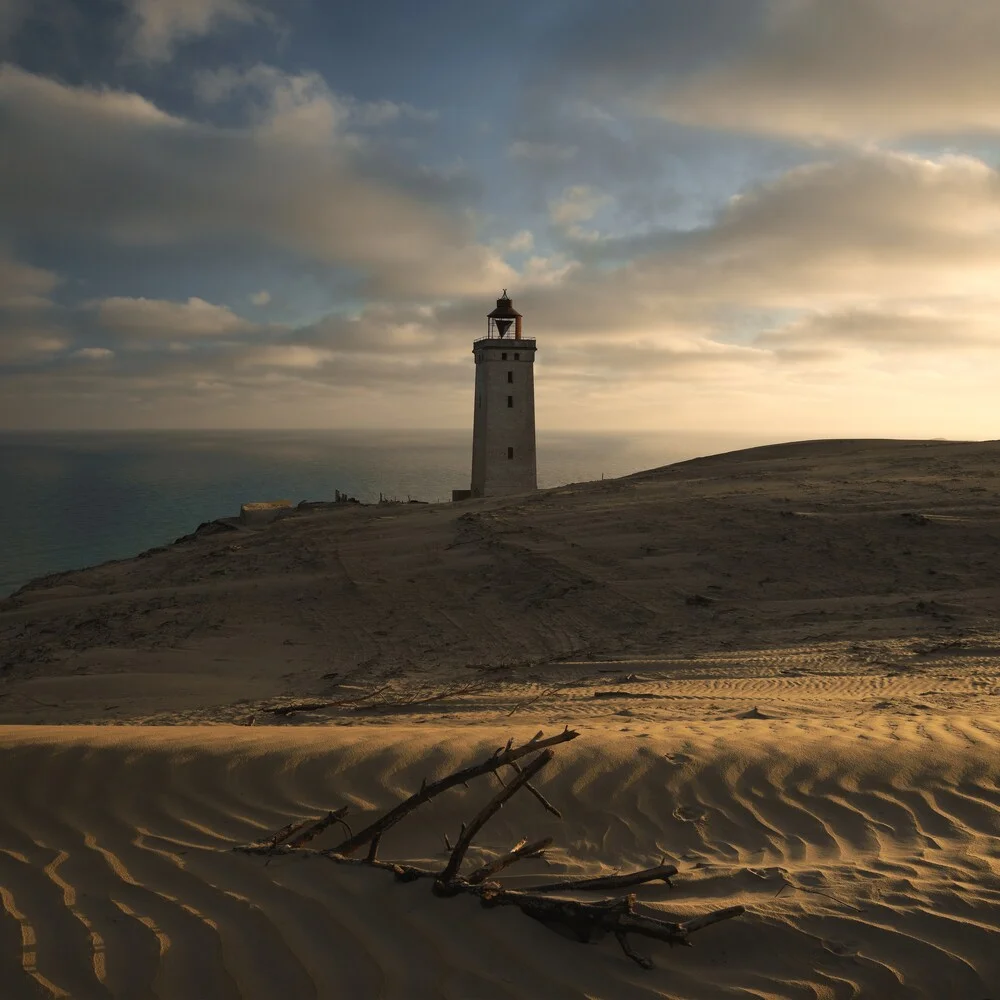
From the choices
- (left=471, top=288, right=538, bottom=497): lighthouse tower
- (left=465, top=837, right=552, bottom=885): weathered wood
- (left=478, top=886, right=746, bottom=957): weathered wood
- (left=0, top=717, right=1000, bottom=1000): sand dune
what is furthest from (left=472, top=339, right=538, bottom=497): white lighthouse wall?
(left=478, top=886, right=746, bottom=957): weathered wood

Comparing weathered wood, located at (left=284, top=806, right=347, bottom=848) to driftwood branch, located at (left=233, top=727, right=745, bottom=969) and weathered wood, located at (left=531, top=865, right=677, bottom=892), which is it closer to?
driftwood branch, located at (left=233, top=727, right=745, bottom=969)

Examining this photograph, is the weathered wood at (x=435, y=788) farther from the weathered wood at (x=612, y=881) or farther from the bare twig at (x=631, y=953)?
the bare twig at (x=631, y=953)

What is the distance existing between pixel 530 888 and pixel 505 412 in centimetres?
3289

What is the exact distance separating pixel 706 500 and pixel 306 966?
15.3 m

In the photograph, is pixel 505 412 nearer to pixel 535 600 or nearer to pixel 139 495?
pixel 535 600

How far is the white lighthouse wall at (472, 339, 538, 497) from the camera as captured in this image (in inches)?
1406

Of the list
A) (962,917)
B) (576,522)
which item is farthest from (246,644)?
(962,917)

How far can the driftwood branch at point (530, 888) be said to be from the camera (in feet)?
10.1

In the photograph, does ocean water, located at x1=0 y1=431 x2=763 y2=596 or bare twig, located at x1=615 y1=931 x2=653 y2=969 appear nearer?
bare twig, located at x1=615 y1=931 x2=653 y2=969

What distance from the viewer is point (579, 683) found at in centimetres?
872

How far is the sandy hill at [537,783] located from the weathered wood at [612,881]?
0.41 ft

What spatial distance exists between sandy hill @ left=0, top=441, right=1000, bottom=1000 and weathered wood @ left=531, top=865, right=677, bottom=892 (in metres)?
0.12

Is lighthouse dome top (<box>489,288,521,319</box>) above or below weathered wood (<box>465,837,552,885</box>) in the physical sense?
above

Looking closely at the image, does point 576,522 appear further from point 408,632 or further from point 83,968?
point 83,968
